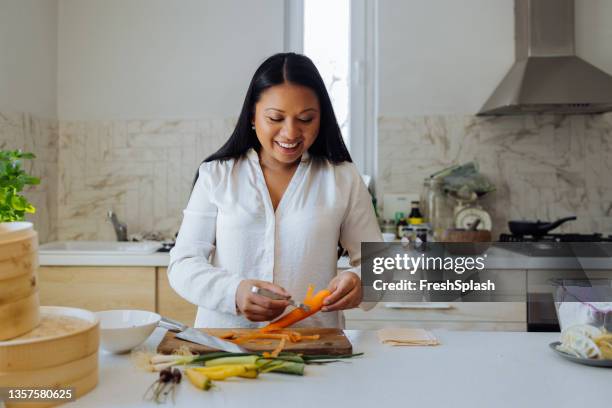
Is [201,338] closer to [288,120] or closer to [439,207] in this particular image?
[288,120]

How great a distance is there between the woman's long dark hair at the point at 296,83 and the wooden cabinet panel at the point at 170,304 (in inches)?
40.7

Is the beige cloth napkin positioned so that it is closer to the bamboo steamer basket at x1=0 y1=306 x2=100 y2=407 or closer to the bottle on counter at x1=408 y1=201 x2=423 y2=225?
the bamboo steamer basket at x1=0 y1=306 x2=100 y2=407

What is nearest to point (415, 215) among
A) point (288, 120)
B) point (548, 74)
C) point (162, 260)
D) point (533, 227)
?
point (533, 227)

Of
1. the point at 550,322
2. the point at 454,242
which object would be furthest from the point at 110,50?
the point at 550,322

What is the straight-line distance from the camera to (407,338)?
1265mm

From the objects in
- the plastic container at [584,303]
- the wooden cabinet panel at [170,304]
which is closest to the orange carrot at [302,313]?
the plastic container at [584,303]

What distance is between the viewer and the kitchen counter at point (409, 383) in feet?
2.97

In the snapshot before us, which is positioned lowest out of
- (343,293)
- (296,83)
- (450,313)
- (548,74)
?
(450,313)

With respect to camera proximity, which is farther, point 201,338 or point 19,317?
point 201,338

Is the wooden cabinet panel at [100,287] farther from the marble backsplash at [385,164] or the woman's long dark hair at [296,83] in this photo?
the woman's long dark hair at [296,83]

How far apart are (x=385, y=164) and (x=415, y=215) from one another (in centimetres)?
33

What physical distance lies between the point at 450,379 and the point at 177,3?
104 inches

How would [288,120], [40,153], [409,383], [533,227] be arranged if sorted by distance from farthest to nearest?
[40,153], [533,227], [288,120], [409,383]

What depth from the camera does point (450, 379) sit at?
3.33ft
